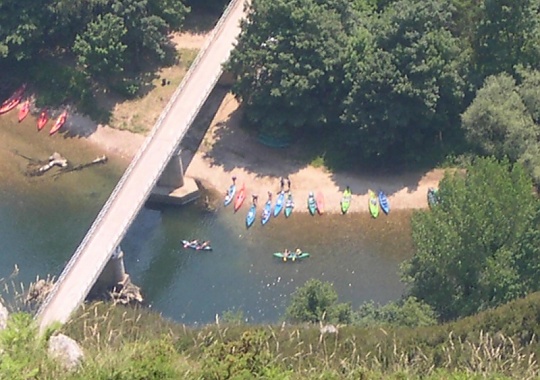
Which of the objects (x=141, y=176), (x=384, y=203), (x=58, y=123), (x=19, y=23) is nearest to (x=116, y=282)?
(x=141, y=176)

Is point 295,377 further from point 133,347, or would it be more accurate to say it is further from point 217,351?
point 133,347

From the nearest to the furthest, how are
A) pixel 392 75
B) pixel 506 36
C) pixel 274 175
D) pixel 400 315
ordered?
pixel 400 315, pixel 392 75, pixel 506 36, pixel 274 175

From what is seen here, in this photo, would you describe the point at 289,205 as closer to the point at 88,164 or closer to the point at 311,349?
the point at 88,164

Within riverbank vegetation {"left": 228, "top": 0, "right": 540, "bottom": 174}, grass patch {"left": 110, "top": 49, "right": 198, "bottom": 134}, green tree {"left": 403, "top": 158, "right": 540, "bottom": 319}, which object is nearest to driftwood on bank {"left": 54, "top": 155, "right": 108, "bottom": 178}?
grass patch {"left": 110, "top": 49, "right": 198, "bottom": 134}

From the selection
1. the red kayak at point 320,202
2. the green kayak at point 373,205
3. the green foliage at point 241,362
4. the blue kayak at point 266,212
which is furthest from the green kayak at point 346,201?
the green foliage at point 241,362

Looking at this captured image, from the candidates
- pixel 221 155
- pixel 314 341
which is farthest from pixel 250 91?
pixel 314 341

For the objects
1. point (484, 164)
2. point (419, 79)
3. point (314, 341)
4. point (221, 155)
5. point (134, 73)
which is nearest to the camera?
point (314, 341)
